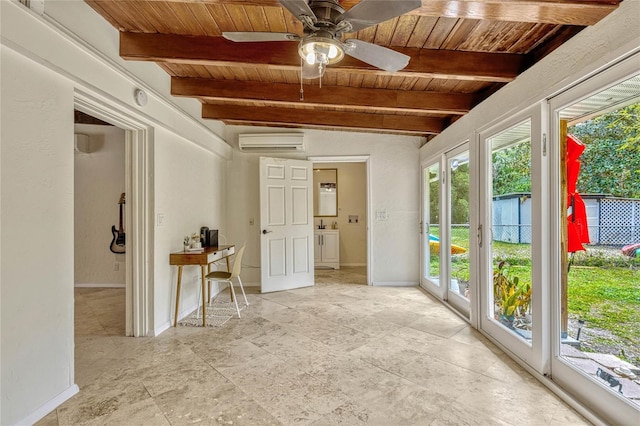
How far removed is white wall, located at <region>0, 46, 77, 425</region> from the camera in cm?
161

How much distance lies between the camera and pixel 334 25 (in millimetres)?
1589

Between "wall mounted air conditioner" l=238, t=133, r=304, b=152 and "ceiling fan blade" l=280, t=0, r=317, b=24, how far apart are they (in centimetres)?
327

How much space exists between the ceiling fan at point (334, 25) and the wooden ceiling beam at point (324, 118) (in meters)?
2.36

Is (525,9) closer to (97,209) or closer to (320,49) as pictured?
(320,49)

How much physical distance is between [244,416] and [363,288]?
3224mm

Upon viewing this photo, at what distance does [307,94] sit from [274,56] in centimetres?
87

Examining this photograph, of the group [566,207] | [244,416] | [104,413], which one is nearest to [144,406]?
[104,413]

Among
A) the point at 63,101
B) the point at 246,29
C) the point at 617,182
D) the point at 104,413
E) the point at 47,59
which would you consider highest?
the point at 246,29

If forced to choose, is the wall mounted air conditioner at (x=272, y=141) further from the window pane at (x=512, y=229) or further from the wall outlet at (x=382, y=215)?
the window pane at (x=512, y=229)

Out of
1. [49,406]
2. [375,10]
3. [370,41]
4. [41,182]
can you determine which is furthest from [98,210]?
[375,10]

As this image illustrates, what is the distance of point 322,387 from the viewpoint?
209 cm

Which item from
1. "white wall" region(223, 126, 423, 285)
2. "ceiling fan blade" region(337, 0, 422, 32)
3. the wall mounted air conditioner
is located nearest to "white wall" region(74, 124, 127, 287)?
"white wall" region(223, 126, 423, 285)

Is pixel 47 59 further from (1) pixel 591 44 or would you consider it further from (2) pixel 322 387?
(1) pixel 591 44

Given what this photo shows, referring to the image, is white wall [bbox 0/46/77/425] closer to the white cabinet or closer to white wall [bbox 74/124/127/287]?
white wall [bbox 74/124/127/287]
